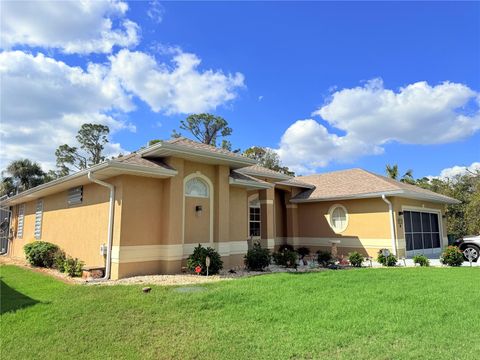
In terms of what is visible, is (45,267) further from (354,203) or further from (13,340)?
(354,203)

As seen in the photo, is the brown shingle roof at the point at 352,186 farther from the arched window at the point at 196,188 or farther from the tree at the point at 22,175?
the tree at the point at 22,175

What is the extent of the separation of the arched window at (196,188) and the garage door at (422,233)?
11.0 meters

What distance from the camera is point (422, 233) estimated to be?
60.6ft

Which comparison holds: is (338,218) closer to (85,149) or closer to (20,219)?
(20,219)

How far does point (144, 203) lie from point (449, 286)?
874cm

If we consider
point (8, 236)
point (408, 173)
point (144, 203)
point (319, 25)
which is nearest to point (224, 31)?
point (319, 25)

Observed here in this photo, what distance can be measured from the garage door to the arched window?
1103 cm

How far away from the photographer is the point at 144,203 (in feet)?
33.7

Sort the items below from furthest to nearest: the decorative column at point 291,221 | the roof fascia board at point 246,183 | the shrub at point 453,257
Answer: the decorative column at point 291,221 → the shrub at point 453,257 → the roof fascia board at point 246,183

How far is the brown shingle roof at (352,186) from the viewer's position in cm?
1645

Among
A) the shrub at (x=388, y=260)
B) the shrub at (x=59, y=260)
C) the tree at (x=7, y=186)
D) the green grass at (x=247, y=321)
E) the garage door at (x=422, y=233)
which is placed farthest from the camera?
the tree at (x=7, y=186)

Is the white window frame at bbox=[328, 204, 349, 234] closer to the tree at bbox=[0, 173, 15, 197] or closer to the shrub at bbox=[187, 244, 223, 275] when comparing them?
the shrub at bbox=[187, 244, 223, 275]

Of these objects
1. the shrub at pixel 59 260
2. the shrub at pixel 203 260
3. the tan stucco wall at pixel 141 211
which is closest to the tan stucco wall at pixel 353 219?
the shrub at pixel 203 260

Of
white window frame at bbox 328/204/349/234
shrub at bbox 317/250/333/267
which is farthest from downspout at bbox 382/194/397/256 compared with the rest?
shrub at bbox 317/250/333/267
